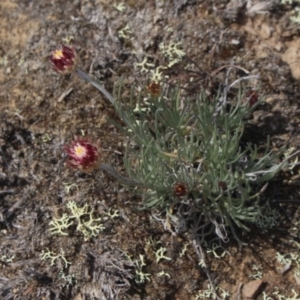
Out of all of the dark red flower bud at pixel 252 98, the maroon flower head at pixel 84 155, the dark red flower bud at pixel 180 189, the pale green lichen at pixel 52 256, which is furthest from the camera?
the dark red flower bud at pixel 252 98

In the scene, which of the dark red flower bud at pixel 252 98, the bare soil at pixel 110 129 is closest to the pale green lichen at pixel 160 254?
the bare soil at pixel 110 129

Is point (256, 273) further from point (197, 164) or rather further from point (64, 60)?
point (64, 60)

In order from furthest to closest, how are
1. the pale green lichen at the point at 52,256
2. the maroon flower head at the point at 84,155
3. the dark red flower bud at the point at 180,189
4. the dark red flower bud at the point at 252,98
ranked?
the dark red flower bud at the point at 252,98 < the pale green lichen at the point at 52,256 < the dark red flower bud at the point at 180,189 < the maroon flower head at the point at 84,155

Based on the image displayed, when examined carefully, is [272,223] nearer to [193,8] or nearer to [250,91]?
[250,91]

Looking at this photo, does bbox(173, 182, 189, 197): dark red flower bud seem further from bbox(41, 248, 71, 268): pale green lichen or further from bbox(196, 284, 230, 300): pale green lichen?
bbox(41, 248, 71, 268): pale green lichen

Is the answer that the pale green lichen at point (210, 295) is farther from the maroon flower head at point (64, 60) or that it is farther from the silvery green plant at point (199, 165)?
the maroon flower head at point (64, 60)

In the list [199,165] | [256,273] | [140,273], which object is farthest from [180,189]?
[256,273]
